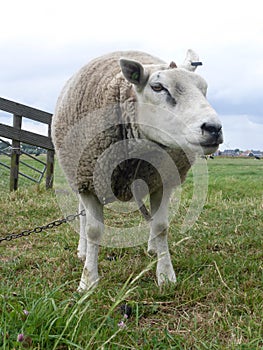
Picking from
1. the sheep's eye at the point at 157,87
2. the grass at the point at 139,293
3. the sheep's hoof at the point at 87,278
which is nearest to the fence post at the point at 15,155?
the grass at the point at 139,293

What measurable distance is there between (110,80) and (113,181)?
2.28 ft

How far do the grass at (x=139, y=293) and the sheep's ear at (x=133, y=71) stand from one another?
1124 millimetres

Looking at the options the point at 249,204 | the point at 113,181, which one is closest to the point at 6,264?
the point at 113,181

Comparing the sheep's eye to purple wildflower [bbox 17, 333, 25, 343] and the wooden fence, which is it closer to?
purple wildflower [bbox 17, 333, 25, 343]

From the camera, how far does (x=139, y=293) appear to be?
2787 mm

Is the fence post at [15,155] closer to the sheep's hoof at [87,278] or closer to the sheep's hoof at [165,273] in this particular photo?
the sheep's hoof at [87,278]

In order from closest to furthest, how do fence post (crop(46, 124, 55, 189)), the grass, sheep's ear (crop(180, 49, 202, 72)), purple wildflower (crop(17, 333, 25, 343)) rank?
purple wildflower (crop(17, 333, 25, 343))
the grass
sheep's ear (crop(180, 49, 202, 72))
fence post (crop(46, 124, 55, 189))

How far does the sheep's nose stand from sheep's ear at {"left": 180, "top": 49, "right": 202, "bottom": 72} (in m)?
0.78

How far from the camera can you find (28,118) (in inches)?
314

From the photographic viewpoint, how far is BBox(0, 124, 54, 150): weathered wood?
295 inches

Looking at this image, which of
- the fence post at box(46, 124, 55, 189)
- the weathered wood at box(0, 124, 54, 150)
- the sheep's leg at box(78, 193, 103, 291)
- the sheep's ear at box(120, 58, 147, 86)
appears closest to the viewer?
the sheep's ear at box(120, 58, 147, 86)

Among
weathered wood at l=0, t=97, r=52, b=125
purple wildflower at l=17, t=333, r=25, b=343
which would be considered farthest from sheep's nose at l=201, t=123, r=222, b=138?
weathered wood at l=0, t=97, r=52, b=125

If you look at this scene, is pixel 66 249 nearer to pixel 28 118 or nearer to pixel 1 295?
pixel 1 295

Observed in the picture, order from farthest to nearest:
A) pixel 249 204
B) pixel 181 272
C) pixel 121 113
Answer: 1. pixel 249 204
2. pixel 181 272
3. pixel 121 113
